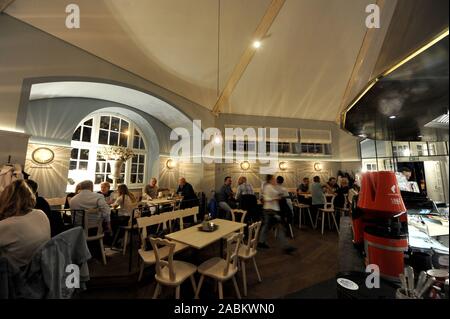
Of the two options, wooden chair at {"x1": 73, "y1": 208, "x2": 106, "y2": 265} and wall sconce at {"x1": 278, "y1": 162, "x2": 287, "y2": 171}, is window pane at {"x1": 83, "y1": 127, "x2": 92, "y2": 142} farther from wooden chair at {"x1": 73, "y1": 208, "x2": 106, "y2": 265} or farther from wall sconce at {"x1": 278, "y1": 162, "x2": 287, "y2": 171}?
wall sconce at {"x1": 278, "y1": 162, "x2": 287, "y2": 171}

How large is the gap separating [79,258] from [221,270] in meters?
1.37

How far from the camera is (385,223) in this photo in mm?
1147

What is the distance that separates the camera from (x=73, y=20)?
2.63 meters

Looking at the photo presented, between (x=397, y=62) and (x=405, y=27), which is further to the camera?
(x=405, y=27)


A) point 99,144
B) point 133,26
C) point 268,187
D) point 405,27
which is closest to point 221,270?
point 268,187

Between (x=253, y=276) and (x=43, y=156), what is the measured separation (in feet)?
15.1

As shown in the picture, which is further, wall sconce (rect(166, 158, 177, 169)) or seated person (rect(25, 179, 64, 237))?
wall sconce (rect(166, 158, 177, 169))

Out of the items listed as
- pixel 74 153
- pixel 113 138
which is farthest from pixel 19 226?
pixel 113 138

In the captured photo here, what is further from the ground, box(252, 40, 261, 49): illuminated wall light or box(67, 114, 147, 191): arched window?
box(252, 40, 261, 49): illuminated wall light

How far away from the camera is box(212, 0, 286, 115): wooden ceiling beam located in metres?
3.71

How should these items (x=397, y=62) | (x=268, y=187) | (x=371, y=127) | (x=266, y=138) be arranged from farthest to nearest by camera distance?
(x=266, y=138) < (x=268, y=187) < (x=371, y=127) < (x=397, y=62)

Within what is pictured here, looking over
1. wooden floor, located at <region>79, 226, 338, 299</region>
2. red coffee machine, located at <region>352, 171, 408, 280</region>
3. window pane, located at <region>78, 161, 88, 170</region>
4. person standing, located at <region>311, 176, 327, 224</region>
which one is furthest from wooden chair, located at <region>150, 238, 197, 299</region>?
window pane, located at <region>78, 161, 88, 170</region>

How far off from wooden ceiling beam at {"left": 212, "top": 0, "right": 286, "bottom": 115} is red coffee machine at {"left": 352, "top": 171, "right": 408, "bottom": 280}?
13.3 ft
